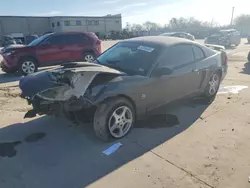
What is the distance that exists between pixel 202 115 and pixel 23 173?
3.57 metres

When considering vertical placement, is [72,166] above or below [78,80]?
below

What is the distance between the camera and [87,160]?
11.0 feet

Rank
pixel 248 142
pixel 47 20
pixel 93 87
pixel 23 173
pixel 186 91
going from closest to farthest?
pixel 23 173 → pixel 93 87 → pixel 248 142 → pixel 186 91 → pixel 47 20

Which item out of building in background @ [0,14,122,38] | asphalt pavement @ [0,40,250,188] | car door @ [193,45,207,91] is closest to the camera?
asphalt pavement @ [0,40,250,188]

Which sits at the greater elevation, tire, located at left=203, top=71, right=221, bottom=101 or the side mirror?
the side mirror

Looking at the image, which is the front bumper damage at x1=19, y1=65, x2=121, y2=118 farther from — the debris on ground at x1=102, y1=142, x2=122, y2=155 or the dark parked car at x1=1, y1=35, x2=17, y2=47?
the dark parked car at x1=1, y1=35, x2=17, y2=47

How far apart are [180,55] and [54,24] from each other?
5525 cm

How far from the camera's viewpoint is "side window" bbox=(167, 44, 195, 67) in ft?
14.9

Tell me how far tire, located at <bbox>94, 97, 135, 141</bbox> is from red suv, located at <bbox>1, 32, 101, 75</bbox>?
706 cm

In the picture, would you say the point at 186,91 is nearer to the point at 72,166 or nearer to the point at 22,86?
the point at 72,166

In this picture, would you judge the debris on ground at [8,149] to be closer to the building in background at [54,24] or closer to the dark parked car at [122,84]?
the dark parked car at [122,84]

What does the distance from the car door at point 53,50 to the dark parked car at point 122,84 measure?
5.77 meters

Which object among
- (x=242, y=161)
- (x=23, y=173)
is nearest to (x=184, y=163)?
(x=242, y=161)

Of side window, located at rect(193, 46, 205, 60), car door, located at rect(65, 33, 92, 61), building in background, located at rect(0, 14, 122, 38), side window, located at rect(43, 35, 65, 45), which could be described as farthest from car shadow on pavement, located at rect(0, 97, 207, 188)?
building in background, located at rect(0, 14, 122, 38)
